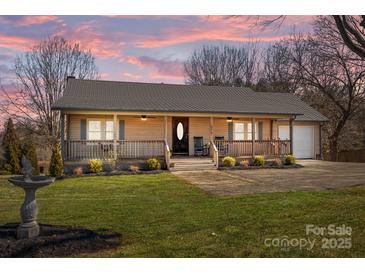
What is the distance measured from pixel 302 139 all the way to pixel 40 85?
18707 mm

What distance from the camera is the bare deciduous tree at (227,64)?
32.9 m

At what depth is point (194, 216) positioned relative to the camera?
6.35m

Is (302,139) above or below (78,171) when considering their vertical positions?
above

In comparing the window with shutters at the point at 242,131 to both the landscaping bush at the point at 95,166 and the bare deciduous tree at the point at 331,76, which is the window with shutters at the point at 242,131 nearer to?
the landscaping bush at the point at 95,166

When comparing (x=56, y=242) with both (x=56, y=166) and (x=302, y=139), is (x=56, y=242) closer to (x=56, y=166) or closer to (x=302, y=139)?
(x=56, y=166)

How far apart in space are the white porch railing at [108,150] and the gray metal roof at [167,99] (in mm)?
1700

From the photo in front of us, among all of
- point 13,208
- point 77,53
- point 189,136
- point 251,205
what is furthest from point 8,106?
point 251,205

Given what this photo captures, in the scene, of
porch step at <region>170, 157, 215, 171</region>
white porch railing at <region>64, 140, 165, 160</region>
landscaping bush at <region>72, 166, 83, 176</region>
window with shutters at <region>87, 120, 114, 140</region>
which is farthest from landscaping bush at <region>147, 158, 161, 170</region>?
landscaping bush at <region>72, 166, 83, 176</region>

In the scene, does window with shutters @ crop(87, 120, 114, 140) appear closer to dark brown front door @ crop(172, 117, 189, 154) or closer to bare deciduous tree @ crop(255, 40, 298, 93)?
dark brown front door @ crop(172, 117, 189, 154)

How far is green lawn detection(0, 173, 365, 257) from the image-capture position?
4.64 m

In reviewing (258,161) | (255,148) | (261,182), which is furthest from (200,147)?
(261,182)

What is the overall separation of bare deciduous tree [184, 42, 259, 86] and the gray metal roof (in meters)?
13.4
